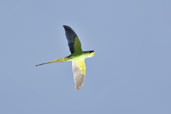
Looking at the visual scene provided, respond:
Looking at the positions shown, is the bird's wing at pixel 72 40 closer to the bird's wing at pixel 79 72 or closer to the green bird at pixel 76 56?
the green bird at pixel 76 56

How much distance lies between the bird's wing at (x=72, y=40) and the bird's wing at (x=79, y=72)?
60.9 inches

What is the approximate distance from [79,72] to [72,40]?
287 cm

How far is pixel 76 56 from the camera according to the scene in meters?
27.0

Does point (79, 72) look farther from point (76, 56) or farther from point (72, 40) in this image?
point (72, 40)

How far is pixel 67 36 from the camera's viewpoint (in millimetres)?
26406

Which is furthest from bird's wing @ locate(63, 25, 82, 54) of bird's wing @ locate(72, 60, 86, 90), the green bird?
bird's wing @ locate(72, 60, 86, 90)

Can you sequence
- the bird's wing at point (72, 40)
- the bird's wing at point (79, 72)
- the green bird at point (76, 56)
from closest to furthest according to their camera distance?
the bird's wing at point (72, 40)
the green bird at point (76, 56)
the bird's wing at point (79, 72)

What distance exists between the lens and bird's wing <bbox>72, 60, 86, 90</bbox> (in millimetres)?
27623

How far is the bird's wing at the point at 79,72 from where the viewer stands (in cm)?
2762

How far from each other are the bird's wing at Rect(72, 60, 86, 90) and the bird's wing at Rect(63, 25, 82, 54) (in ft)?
5.08

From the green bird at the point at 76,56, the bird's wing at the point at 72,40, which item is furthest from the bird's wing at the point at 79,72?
the bird's wing at the point at 72,40

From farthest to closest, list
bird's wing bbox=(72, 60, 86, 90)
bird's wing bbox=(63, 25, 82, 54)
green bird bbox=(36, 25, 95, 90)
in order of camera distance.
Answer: bird's wing bbox=(72, 60, 86, 90)
green bird bbox=(36, 25, 95, 90)
bird's wing bbox=(63, 25, 82, 54)

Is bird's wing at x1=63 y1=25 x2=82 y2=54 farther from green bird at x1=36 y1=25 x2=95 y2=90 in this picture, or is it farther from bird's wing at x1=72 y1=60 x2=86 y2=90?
bird's wing at x1=72 y1=60 x2=86 y2=90

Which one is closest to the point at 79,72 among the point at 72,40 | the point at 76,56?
the point at 76,56
